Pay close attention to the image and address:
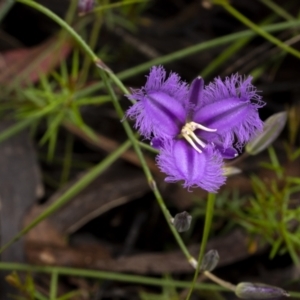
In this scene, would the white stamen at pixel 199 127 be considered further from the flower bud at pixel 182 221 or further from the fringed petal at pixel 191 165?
the flower bud at pixel 182 221

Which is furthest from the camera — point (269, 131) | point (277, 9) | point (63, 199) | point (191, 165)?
point (277, 9)

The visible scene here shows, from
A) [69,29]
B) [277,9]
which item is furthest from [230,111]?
[277,9]

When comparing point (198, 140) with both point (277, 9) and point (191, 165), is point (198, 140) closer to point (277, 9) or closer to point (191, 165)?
point (191, 165)

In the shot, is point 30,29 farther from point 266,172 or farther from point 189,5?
point 266,172

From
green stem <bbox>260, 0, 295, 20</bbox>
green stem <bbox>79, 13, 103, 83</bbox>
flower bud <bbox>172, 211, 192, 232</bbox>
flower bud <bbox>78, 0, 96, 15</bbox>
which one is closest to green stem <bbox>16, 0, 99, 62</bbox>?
flower bud <bbox>78, 0, 96, 15</bbox>

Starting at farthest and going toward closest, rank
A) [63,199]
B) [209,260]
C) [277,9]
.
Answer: [277,9] → [63,199] → [209,260]

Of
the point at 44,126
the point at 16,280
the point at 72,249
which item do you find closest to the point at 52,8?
the point at 44,126

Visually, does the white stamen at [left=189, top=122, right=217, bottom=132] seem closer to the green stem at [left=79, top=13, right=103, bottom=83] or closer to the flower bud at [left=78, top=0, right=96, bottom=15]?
the flower bud at [left=78, top=0, right=96, bottom=15]
